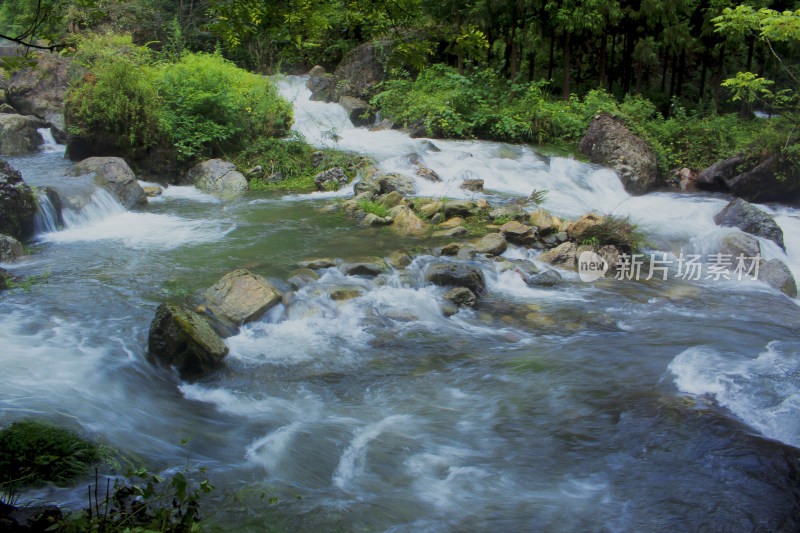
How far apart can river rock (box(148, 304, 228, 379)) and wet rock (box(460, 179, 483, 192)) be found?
878cm

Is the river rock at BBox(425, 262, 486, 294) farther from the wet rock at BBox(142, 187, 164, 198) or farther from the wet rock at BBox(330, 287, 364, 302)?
the wet rock at BBox(142, 187, 164, 198)

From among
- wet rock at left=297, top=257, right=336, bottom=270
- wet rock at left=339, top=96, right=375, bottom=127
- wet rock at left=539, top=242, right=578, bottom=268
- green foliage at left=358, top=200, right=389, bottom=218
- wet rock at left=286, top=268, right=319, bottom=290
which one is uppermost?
wet rock at left=339, top=96, right=375, bottom=127

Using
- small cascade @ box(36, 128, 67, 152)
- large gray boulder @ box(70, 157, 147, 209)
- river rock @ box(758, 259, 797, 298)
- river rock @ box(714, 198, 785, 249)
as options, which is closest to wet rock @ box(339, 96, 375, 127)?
small cascade @ box(36, 128, 67, 152)

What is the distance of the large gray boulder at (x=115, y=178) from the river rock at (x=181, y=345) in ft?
23.7

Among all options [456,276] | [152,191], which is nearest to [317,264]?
[456,276]

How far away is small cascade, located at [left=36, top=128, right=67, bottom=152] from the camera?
56.6 feet

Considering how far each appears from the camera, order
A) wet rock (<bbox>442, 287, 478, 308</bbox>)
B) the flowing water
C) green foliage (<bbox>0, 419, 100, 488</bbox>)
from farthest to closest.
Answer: wet rock (<bbox>442, 287, 478, 308</bbox>), the flowing water, green foliage (<bbox>0, 419, 100, 488</bbox>)

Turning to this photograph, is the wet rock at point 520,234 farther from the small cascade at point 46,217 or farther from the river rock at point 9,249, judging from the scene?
the small cascade at point 46,217

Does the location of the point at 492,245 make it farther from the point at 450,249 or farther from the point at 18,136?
the point at 18,136

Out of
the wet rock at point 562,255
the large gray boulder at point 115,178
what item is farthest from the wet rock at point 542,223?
the large gray boulder at point 115,178

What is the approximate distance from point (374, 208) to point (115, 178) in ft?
19.0

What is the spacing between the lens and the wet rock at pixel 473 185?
13703 mm

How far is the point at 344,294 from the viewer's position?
7.98 m

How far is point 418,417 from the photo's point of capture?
542 centimetres
